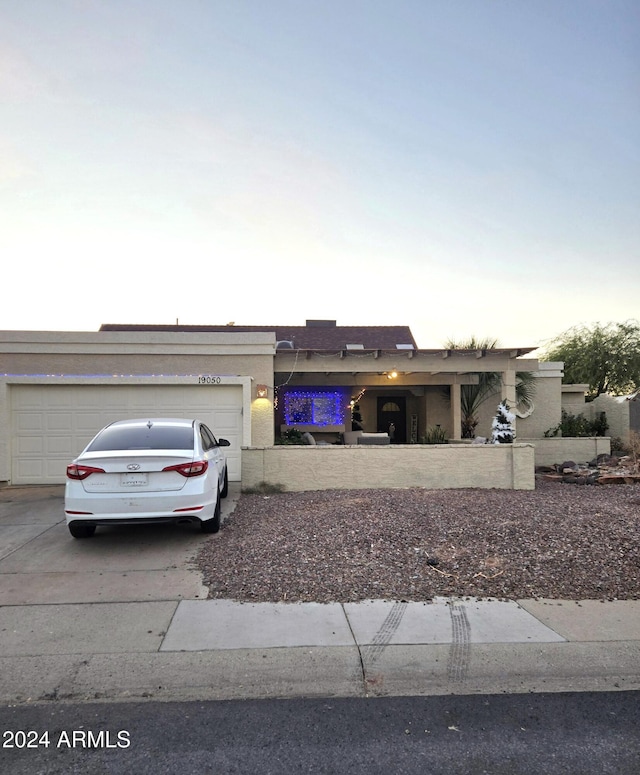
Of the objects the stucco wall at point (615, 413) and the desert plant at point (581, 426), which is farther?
the desert plant at point (581, 426)

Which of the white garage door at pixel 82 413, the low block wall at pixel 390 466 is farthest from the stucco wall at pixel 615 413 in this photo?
the white garage door at pixel 82 413

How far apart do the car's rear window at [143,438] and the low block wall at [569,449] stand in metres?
11.7

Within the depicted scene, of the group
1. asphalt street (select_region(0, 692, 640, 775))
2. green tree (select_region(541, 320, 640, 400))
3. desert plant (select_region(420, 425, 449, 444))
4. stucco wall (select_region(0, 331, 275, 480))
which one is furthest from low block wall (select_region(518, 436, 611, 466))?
green tree (select_region(541, 320, 640, 400))

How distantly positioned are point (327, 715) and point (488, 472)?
8391 mm

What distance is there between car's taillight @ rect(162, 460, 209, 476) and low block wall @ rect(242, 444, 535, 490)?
3873 mm

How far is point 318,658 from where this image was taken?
3.64 metres

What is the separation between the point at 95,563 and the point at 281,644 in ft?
9.85

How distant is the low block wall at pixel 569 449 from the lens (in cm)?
1524

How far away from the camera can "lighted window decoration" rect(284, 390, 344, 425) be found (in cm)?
1930

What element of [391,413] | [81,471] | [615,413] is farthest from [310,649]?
[391,413]

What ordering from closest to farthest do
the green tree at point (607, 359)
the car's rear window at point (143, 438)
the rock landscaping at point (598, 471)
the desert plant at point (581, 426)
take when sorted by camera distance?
the car's rear window at point (143, 438) < the rock landscaping at point (598, 471) < the desert plant at point (581, 426) < the green tree at point (607, 359)

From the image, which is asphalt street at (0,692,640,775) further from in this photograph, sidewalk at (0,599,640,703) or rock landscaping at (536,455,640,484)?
rock landscaping at (536,455,640,484)

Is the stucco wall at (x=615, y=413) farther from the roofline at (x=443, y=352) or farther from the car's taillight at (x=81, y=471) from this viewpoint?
the car's taillight at (x=81, y=471)

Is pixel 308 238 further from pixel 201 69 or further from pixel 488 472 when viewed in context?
pixel 488 472
